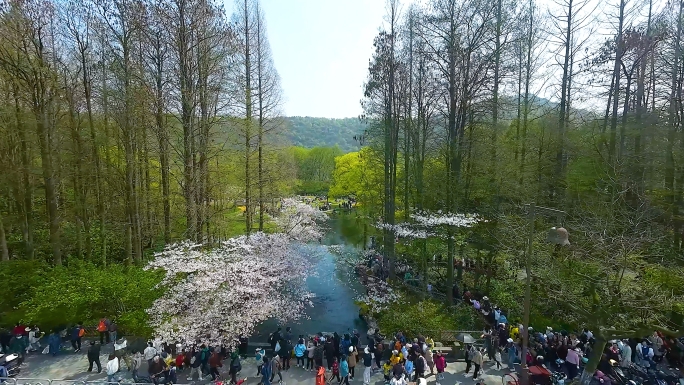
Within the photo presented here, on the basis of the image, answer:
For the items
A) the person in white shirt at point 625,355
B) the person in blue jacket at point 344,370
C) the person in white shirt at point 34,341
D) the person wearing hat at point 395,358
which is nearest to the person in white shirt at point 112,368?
the person in white shirt at point 34,341

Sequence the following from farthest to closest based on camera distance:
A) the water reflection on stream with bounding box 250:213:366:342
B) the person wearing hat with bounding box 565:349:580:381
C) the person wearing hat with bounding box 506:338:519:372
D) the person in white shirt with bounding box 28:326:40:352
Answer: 1. the water reflection on stream with bounding box 250:213:366:342
2. the person in white shirt with bounding box 28:326:40:352
3. the person wearing hat with bounding box 506:338:519:372
4. the person wearing hat with bounding box 565:349:580:381

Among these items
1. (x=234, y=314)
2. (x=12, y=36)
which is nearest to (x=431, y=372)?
(x=234, y=314)

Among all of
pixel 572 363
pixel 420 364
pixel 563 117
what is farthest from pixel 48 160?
→ pixel 563 117

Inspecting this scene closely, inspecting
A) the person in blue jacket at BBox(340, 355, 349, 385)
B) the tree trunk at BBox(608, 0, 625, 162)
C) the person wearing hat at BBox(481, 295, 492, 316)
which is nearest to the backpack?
the person in blue jacket at BBox(340, 355, 349, 385)

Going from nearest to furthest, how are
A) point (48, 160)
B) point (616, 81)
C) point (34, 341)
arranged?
point (34, 341), point (48, 160), point (616, 81)

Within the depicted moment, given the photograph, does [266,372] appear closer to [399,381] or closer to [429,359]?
[399,381]

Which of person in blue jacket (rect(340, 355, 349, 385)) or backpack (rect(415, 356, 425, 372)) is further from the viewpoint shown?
person in blue jacket (rect(340, 355, 349, 385))

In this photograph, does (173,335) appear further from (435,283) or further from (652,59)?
(652,59)

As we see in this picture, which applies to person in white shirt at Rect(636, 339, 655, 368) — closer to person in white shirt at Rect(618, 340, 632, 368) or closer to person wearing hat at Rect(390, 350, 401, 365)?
person in white shirt at Rect(618, 340, 632, 368)

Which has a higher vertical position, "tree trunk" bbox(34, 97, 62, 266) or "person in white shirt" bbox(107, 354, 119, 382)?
"tree trunk" bbox(34, 97, 62, 266)
